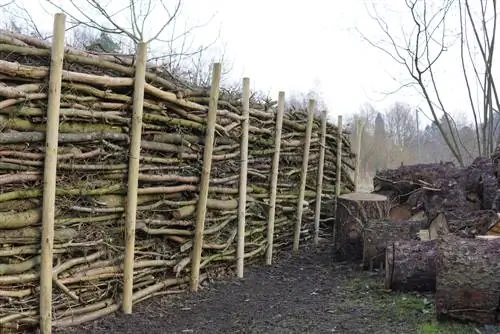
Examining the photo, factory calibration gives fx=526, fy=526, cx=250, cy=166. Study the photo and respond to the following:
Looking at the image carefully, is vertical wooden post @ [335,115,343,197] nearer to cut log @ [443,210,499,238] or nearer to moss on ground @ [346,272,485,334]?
cut log @ [443,210,499,238]

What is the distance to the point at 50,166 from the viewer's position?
3.29 metres

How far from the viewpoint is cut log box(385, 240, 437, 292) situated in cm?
455

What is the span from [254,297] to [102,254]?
4.96 feet

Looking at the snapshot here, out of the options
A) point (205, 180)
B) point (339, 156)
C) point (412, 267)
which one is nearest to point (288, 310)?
point (412, 267)

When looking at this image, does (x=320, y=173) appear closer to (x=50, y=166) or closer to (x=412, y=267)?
(x=412, y=267)

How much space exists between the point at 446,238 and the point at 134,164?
2.38 meters

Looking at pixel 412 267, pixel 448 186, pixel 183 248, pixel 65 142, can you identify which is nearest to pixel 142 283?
pixel 183 248

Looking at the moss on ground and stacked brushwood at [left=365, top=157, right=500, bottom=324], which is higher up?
stacked brushwood at [left=365, top=157, right=500, bottom=324]

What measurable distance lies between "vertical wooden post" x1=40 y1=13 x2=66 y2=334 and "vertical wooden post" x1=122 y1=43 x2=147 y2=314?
0.69 meters

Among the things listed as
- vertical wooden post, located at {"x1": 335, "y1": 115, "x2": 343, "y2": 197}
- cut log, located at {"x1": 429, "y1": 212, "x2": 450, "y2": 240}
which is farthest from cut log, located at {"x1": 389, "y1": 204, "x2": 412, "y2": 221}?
cut log, located at {"x1": 429, "y1": 212, "x2": 450, "y2": 240}

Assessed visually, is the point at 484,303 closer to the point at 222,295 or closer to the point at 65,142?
the point at 222,295

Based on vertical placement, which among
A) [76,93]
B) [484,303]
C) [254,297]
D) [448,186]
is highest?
[76,93]

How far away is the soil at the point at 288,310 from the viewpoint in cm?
371

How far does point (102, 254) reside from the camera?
3.86 m
